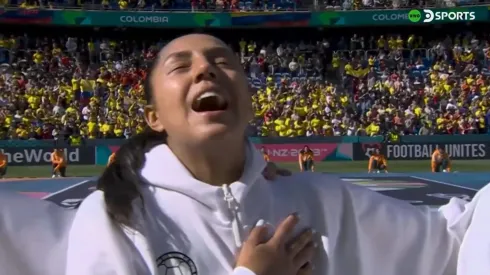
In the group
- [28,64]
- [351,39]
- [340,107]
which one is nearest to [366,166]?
[340,107]

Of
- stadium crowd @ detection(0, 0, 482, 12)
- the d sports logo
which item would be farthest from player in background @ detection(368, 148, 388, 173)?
stadium crowd @ detection(0, 0, 482, 12)

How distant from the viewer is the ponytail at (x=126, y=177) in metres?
1.81

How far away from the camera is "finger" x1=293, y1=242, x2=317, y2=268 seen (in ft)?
6.09

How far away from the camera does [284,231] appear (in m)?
1.86

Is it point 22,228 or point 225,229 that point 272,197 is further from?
point 22,228

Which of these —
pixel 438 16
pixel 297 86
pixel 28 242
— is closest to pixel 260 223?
pixel 28 242

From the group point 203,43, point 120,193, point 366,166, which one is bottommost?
point 366,166

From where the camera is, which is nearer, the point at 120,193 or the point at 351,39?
the point at 120,193

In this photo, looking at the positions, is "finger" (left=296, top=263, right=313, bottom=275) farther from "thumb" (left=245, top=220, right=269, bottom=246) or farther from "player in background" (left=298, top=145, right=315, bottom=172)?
"player in background" (left=298, top=145, right=315, bottom=172)

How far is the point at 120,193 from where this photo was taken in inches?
72.9

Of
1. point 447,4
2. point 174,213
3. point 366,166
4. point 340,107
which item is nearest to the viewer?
point 174,213

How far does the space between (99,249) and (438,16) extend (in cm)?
2554

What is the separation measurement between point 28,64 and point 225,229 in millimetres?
23300

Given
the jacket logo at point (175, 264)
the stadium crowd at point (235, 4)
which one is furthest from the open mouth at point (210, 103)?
the stadium crowd at point (235, 4)
